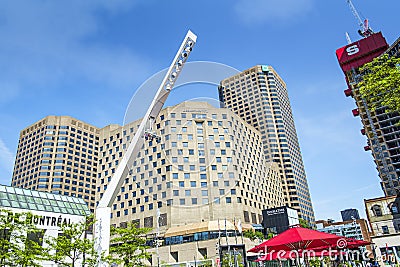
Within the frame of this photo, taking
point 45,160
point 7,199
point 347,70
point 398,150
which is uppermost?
point 347,70

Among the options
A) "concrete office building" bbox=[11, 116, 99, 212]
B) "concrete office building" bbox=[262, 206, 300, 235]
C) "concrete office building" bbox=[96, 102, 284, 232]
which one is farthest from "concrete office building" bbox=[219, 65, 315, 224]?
"concrete office building" bbox=[96, 102, 284, 232]

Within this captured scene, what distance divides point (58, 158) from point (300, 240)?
439 ft

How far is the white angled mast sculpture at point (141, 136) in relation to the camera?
1283cm

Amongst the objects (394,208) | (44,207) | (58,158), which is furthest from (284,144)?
(44,207)

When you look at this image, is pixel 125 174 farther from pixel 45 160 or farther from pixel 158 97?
pixel 45 160

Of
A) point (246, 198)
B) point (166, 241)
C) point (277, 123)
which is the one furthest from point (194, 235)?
point (277, 123)

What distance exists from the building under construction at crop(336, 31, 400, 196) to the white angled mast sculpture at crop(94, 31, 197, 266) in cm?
8109

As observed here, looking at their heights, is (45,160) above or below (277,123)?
below

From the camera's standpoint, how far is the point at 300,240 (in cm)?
1261

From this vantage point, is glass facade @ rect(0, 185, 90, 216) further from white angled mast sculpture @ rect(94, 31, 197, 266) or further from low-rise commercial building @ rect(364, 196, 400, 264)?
low-rise commercial building @ rect(364, 196, 400, 264)

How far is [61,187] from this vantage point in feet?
411

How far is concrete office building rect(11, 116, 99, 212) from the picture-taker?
4968 inches

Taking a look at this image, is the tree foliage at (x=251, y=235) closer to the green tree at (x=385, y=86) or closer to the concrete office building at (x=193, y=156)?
the concrete office building at (x=193, y=156)

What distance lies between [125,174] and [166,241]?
57.2 meters
